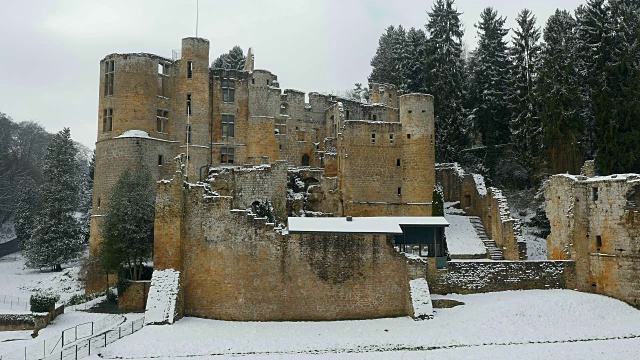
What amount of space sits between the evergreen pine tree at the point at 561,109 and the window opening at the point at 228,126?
22895 mm

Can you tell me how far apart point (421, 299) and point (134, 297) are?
1564 centimetres

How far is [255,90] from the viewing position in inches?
1781

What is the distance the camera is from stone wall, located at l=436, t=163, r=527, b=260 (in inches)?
1446

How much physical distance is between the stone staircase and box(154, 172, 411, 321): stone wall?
37.3 feet

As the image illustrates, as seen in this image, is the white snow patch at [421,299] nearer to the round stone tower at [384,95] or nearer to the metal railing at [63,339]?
the metal railing at [63,339]

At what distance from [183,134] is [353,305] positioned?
68.8 ft

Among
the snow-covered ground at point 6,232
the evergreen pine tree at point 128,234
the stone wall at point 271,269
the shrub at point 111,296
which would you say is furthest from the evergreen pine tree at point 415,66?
the snow-covered ground at point 6,232

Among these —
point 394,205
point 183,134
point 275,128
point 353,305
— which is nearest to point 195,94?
point 183,134

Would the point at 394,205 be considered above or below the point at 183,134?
below

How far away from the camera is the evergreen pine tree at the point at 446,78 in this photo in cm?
4875

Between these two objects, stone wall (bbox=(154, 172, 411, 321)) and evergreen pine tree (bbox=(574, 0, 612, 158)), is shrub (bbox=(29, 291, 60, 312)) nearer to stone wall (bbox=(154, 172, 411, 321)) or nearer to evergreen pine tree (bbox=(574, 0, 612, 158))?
stone wall (bbox=(154, 172, 411, 321))

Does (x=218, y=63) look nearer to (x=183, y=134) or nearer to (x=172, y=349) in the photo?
(x=183, y=134)

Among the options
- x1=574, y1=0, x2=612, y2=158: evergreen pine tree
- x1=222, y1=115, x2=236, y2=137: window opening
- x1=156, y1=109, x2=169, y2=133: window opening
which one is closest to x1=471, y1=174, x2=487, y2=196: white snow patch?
x1=574, y1=0, x2=612, y2=158: evergreen pine tree

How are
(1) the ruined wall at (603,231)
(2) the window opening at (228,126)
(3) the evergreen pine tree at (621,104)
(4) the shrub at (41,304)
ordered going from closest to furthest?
(1) the ruined wall at (603,231)
(4) the shrub at (41,304)
(3) the evergreen pine tree at (621,104)
(2) the window opening at (228,126)
